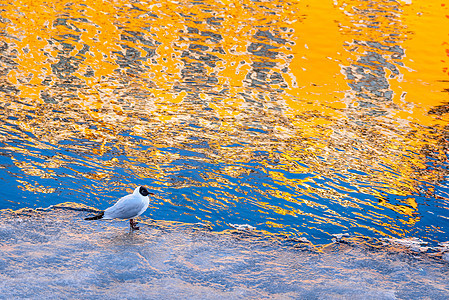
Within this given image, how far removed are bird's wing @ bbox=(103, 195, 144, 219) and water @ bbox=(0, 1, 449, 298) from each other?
47 cm

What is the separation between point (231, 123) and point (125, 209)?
573 cm

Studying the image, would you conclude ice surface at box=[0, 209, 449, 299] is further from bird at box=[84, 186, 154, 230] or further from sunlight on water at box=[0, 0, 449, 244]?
sunlight on water at box=[0, 0, 449, 244]

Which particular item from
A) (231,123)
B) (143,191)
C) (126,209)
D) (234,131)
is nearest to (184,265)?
(126,209)

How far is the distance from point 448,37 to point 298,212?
65.6ft

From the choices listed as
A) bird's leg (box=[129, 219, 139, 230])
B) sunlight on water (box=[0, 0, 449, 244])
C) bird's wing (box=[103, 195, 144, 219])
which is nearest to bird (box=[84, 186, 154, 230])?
bird's wing (box=[103, 195, 144, 219])

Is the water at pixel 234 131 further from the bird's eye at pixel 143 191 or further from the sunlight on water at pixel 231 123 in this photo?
the bird's eye at pixel 143 191

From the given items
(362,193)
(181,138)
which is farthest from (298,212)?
(181,138)

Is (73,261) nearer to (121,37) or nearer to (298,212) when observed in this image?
(298,212)

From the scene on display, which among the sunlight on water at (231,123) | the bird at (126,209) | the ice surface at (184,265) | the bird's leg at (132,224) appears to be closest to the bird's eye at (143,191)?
the bird at (126,209)

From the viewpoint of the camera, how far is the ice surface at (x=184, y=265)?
607 centimetres

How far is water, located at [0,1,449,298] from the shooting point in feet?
27.7

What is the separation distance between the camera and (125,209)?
711 centimetres

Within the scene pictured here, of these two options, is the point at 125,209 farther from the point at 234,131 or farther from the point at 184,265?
the point at 234,131

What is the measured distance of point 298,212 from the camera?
28.6ft
